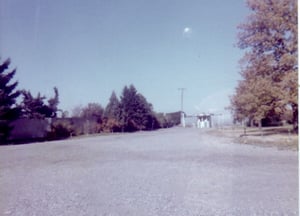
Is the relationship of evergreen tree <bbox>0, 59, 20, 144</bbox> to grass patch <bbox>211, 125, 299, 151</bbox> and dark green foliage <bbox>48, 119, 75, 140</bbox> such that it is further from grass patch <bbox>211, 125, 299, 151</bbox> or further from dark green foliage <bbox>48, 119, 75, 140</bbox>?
grass patch <bbox>211, 125, 299, 151</bbox>

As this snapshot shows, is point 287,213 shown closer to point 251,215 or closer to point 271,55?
point 251,215

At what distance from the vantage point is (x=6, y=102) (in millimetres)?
22516

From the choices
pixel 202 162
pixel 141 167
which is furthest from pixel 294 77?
pixel 141 167

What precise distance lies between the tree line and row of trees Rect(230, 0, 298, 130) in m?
11.2

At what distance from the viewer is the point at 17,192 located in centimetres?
535

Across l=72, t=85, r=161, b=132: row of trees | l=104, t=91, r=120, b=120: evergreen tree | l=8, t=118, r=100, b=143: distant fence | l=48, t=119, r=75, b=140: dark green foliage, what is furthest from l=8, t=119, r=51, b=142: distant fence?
l=104, t=91, r=120, b=120: evergreen tree

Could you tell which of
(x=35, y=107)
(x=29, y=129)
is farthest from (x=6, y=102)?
(x=35, y=107)

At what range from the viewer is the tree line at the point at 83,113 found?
22906mm

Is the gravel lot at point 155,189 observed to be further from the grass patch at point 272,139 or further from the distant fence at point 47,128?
the distant fence at point 47,128

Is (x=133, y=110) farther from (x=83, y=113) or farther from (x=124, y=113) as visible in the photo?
(x=83, y=113)

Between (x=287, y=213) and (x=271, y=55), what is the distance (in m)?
16.4

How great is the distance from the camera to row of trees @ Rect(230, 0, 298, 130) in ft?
54.9

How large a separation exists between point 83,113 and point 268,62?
809 inches

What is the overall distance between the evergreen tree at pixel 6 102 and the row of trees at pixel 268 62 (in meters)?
15.1
